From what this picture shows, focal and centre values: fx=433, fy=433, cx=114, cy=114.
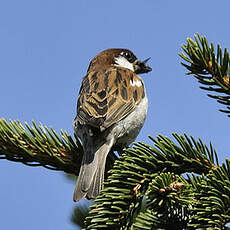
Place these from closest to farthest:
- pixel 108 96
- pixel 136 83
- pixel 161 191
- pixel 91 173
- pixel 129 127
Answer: pixel 161 191
pixel 91 173
pixel 129 127
pixel 108 96
pixel 136 83

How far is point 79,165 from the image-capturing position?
392cm

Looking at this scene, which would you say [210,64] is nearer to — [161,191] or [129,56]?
[161,191]

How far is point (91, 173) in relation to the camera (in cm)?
355

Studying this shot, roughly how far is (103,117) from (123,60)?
7.88ft

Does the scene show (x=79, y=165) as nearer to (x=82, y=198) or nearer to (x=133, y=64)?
(x=82, y=198)

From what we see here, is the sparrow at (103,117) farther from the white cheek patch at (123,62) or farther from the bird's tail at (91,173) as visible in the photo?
the white cheek patch at (123,62)

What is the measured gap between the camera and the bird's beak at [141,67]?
6641 mm

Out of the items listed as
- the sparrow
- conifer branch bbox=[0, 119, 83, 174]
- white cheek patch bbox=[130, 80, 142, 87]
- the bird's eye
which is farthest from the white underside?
the bird's eye

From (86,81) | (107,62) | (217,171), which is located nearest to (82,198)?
(217,171)

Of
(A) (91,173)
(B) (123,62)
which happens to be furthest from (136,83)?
(A) (91,173)

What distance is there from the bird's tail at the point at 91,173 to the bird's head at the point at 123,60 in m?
2.59

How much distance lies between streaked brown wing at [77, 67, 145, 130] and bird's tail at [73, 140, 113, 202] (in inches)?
13.2

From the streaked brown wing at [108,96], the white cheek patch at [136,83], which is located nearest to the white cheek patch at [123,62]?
the streaked brown wing at [108,96]

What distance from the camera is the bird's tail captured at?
11.1ft
